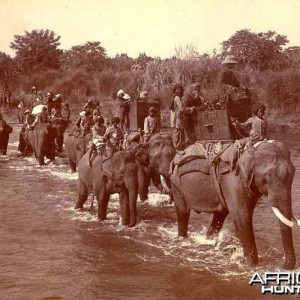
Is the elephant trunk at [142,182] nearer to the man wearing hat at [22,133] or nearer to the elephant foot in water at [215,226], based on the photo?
the elephant foot in water at [215,226]

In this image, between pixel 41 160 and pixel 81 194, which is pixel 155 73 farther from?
pixel 81 194

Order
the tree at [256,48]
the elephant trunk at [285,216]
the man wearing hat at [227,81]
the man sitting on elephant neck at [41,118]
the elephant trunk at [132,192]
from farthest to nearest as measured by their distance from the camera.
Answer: the tree at [256,48]
the man sitting on elephant neck at [41,118]
the elephant trunk at [132,192]
the man wearing hat at [227,81]
the elephant trunk at [285,216]

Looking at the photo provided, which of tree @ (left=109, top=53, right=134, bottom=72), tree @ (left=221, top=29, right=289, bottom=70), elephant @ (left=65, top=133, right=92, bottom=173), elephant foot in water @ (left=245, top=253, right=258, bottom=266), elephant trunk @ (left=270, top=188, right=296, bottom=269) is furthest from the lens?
tree @ (left=109, top=53, right=134, bottom=72)

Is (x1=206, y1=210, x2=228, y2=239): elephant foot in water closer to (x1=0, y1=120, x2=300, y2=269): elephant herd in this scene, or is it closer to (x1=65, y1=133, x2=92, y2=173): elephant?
(x1=0, y1=120, x2=300, y2=269): elephant herd

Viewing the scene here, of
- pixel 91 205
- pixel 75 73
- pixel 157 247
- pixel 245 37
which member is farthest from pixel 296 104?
pixel 157 247

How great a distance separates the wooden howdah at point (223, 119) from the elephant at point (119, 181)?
137 cm

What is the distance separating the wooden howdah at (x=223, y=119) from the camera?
30.1 ft

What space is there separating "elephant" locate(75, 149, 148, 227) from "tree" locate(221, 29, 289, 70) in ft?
98.6

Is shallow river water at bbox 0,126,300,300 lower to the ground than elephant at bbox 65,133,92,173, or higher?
lower

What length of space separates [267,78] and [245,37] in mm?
7977

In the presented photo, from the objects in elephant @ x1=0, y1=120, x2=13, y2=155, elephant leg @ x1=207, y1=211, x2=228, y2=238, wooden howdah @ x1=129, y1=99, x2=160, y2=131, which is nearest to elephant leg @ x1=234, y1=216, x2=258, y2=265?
elephant leg @ x1=207, y1=211, x2=228, y2=238

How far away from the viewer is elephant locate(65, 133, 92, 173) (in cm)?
→ 1639

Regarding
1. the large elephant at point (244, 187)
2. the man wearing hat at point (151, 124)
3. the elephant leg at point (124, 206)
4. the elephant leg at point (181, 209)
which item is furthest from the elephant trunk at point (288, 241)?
the man wearing hat at point (151, 124)

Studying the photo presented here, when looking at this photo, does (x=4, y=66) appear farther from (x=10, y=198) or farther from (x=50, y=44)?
(x=10, y=198)
